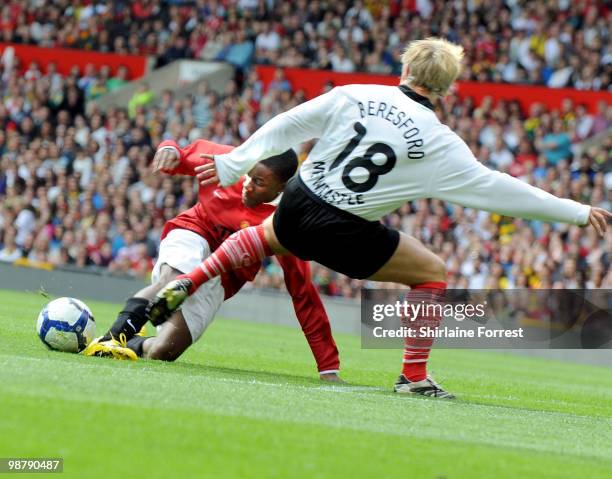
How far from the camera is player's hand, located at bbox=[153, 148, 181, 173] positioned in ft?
28.7

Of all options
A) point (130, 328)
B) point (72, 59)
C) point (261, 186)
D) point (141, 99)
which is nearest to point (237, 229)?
point (261, 186)

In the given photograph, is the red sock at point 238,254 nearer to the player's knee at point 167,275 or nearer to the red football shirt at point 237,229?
the red football shirt at point 237,229

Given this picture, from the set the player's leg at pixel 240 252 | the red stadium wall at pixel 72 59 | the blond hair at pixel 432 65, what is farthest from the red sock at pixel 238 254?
the red stadium wall at pixel 72 59

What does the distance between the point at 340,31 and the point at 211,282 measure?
59.4 feet

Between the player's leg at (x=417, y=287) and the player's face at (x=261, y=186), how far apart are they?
1181 millimetres

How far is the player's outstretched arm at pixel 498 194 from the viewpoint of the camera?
809 centimetres

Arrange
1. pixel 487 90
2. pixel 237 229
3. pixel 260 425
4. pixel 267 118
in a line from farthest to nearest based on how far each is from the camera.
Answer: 1. pixel 267 118
2. pixel 487 90
3. pixel 237 229
4. pixel 260 425

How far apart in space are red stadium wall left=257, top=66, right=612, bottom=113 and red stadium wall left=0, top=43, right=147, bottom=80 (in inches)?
186

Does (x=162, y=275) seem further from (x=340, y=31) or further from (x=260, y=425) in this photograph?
(x=340, y=31)

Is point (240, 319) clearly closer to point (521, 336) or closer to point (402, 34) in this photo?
point (521, 336)

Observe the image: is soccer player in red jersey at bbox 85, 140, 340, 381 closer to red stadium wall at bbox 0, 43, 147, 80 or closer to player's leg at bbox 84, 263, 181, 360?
player's leg at bbox 84, 263, 181, 360

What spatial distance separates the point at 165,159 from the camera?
877 centimetres

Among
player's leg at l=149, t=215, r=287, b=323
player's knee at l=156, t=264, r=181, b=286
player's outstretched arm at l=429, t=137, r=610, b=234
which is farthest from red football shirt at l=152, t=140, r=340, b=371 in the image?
player's outstretched arm at l=429, t=137, r=610, b=234

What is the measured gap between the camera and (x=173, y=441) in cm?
514
